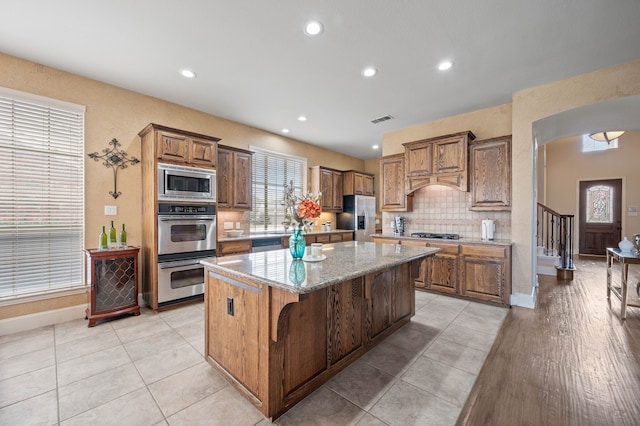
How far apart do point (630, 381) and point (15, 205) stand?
19.6ft

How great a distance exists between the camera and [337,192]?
21.8 ft

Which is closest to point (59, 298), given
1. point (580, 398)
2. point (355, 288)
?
point (355, 288)

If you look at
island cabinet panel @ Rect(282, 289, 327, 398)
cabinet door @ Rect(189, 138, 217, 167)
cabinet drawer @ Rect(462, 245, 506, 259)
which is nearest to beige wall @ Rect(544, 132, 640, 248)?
cabinet drawer @ Rect(462, 245, 506, 259)

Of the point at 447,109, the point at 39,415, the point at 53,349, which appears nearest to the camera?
the point at 39,415

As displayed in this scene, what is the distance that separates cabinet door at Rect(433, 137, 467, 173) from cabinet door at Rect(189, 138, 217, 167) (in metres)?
3.57

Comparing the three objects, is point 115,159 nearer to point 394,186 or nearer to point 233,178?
point 233,178

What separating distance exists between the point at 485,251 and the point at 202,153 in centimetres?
432

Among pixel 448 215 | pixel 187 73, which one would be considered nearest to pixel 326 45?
pixel 187 73

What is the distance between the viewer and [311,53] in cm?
279

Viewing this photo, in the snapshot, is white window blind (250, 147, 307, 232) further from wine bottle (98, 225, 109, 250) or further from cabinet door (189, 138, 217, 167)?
wine bottle (98, 225, 109, 250)

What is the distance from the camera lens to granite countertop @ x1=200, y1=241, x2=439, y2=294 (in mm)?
1488

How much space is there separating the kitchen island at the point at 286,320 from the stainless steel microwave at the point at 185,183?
190 cm

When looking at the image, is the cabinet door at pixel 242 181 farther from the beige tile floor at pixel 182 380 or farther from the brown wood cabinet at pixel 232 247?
the beige tile floor at pixel 182 380

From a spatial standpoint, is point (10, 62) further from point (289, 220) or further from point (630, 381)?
point (630, 381)
